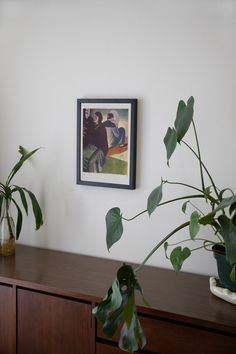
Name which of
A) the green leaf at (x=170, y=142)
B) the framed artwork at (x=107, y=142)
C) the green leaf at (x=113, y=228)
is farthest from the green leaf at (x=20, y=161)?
the green leaf at (x=170, y=142)

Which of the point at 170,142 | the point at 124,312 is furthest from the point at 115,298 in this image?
the point at 170,142

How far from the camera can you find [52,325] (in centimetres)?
184

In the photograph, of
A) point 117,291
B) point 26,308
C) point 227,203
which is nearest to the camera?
point 227,203

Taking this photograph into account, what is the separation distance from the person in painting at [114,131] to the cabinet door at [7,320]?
91 centimetres

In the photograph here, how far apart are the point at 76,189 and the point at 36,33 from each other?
3.05ft

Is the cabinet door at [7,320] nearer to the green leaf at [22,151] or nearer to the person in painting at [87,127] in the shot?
the green leaf at [22,151]

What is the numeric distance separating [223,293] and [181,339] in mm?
266

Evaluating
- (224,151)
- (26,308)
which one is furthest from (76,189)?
(224,151)

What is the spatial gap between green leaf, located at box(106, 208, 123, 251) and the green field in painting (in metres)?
0.52

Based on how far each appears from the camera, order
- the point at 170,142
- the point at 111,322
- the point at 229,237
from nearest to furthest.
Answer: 1. the point at 229,237
2. the point at 111,322
3. the point at 170,142

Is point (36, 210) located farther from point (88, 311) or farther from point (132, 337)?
point (132, 337)

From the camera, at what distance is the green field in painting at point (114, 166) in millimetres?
2148

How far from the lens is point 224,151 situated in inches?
76.4

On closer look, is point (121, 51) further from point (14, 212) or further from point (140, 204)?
point (14, 212)
